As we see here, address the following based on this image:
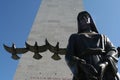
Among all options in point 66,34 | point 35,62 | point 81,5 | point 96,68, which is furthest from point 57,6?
point 96,68

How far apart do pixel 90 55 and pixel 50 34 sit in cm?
769

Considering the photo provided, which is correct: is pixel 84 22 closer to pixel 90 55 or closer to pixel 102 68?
pixel 90 55

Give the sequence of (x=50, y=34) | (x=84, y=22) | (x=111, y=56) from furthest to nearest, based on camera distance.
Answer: (x=50, y=34) < (x=84, y=22) < (x=111, y=56)

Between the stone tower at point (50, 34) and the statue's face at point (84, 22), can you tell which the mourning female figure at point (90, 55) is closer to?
the statue's face at point (84, 22)

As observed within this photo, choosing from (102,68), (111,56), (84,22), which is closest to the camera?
A: (102,68)

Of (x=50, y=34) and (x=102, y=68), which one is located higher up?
(x=102, y=68)

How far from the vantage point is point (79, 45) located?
556cm

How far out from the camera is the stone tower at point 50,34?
11078 millimetres

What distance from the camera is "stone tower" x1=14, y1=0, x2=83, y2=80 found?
1108cm

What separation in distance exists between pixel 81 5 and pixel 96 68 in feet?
32.1

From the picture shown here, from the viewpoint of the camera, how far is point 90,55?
→ 5281 millimetres

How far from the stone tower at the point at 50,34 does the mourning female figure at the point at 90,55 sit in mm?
5209

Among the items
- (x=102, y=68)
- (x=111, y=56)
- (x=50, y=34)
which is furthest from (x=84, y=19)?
(x=50, y=34)

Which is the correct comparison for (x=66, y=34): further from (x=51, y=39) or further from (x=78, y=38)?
(x=78, y=38)
